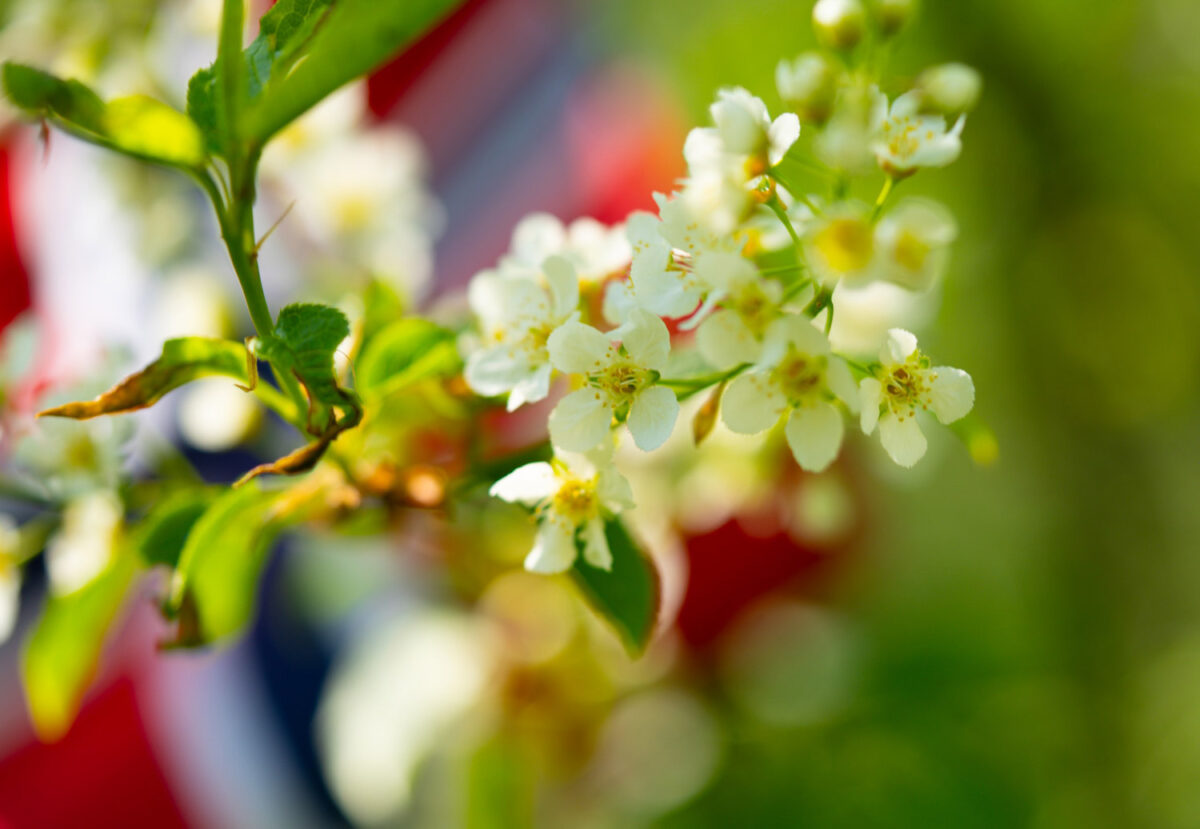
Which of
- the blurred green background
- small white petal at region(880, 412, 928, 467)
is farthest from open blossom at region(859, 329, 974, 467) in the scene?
the blurred green background

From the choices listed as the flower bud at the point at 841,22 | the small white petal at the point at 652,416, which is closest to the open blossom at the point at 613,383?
the small white petal at the point at 652,416

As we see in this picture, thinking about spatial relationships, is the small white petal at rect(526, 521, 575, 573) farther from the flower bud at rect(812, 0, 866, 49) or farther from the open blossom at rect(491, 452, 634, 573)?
the flower bud at rect(812, 0, 866, 49)

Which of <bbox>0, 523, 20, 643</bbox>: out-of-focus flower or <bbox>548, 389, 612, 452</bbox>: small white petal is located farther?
<bbox>0, 523, 20, 643</bbox>: out-of-focus flower

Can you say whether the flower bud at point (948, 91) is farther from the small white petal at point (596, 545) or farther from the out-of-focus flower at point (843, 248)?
the small white petal at point (596, 545)

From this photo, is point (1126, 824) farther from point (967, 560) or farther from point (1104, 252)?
point (1104, 252)

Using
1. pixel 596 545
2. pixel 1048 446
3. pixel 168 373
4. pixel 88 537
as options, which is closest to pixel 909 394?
pixel 596 545

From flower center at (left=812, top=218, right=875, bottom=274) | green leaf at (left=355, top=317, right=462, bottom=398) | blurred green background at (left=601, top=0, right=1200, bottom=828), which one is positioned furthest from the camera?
blurred green background at (left=601, top=0, right=1200, bottom=828)
